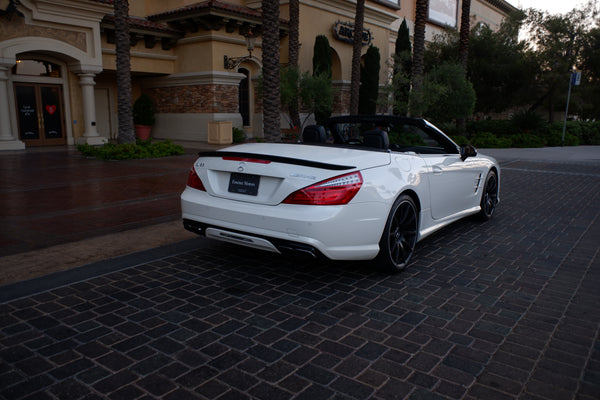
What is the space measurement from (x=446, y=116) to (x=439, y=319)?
20.9 meters

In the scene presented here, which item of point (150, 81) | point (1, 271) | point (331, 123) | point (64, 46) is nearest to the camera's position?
point (1, 271)

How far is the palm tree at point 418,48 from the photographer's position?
19672 mm

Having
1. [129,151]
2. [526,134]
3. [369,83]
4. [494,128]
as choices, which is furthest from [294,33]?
[526,134]

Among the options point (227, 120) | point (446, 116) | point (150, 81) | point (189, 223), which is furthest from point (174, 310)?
point (150, 81)

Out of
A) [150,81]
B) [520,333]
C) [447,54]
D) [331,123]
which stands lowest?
[520,333]

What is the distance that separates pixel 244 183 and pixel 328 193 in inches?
31.0

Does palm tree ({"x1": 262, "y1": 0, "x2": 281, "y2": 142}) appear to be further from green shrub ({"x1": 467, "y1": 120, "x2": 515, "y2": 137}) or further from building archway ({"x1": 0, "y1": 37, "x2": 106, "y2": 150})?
green shrub ({"x1": 467, "y1": 120, "x2": 515, "y2": 137})

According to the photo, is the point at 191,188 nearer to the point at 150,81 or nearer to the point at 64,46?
the point at 64,46

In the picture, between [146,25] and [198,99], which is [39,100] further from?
[198,99]

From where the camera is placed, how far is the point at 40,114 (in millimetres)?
18688

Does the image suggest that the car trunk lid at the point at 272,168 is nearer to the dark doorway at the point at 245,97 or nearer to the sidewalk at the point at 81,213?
the sidewalk at the point at 81,213

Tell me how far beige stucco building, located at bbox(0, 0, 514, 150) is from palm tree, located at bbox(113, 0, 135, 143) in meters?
2.30

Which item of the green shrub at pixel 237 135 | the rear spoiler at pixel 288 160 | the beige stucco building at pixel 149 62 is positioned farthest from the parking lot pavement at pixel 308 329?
the green shrub at pixel 237 135

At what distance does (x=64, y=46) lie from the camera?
57.0ft
